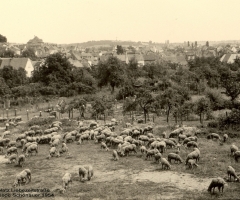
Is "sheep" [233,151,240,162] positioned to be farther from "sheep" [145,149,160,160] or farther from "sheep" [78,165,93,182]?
→ "sheep" [78,165,93,182]

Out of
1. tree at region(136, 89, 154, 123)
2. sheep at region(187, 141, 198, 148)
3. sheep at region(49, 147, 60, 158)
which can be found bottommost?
sheep at region(49, 147, 60, 158)

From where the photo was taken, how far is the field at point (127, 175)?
1477cm

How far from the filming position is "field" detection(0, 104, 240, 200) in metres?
14.8

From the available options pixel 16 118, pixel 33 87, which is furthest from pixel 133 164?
pixel 33 87

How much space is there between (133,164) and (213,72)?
150 ft

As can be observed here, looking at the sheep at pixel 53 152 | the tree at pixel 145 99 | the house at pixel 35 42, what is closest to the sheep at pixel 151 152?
the sheep at pixel 53 152

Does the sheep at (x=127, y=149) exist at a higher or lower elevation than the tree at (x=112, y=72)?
lower

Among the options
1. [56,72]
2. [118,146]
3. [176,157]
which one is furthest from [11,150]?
[56,72]

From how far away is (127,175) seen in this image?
58.1 feet

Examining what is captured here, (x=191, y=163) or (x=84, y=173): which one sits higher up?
(x=191, y=163)

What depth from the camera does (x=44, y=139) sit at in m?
26.8

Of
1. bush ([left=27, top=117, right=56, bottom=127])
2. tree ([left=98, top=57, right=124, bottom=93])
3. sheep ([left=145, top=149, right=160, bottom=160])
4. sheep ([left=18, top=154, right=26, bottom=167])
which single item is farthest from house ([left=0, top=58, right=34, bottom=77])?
sheep ([left=145, top=149, right=160, bottom=160])

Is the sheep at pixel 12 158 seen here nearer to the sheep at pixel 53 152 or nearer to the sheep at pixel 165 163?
the sheep at pixel 53 152

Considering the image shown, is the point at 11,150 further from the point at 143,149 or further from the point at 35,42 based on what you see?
the point at 35,42
